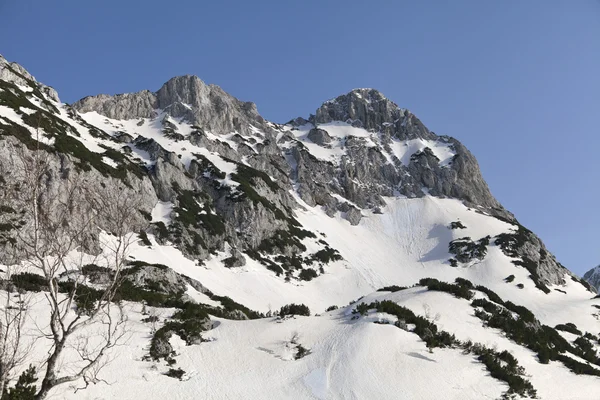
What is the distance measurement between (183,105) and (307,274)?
8770 centimetres

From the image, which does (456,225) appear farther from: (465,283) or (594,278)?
(594,278)

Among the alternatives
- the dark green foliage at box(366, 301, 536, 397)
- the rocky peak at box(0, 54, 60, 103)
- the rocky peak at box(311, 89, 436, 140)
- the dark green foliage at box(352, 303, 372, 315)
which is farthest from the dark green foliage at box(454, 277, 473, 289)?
the rocky peak at box(311, 89, 436, 140)

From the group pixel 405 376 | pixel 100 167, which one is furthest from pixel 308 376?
pixel 100 167

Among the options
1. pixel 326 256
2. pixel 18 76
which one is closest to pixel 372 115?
pixel 326 256

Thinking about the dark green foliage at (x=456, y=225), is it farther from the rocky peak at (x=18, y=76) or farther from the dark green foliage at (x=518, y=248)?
the rocky peak at (x=18, y=76)

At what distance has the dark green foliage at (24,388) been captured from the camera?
12297mm

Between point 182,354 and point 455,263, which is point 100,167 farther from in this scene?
point 455,263

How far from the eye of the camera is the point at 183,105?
13512cm

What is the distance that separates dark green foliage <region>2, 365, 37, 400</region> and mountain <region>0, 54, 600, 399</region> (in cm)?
112

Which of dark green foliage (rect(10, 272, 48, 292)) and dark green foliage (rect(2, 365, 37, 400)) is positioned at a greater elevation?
dark green foliage (rect(10, 272, 48, 292))

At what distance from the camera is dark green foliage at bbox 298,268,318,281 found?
2819 inches

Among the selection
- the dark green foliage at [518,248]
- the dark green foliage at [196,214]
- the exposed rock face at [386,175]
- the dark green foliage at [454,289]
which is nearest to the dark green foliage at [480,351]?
the dark green foliage at [454,289]

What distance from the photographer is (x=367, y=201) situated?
12550 centimetres

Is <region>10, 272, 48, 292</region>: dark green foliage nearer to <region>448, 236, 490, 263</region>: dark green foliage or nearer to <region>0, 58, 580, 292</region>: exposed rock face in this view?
<region>0, 58, 580, 292</region>: exposed rock face
